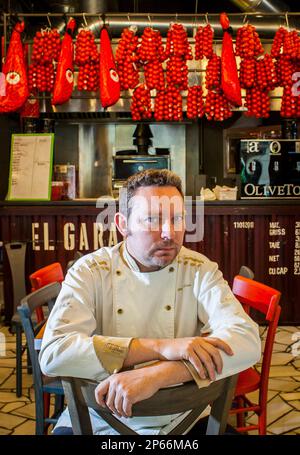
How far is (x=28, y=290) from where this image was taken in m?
5.53

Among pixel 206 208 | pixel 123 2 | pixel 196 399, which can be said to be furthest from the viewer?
pixel 123 2

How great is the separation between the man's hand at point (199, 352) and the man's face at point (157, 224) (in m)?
0.34

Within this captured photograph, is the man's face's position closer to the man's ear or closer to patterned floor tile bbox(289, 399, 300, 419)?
the man's ear

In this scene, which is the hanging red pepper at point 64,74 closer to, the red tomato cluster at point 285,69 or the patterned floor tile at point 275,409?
the red tomato cluster at point 285,69

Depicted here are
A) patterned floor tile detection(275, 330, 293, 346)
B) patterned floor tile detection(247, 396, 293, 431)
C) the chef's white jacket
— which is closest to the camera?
the chef's white jacket

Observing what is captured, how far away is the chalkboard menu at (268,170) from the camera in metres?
5.48

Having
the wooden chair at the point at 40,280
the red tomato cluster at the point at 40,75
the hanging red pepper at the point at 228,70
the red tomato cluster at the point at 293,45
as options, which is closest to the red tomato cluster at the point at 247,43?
the hanging red pepper at the point at 228,70

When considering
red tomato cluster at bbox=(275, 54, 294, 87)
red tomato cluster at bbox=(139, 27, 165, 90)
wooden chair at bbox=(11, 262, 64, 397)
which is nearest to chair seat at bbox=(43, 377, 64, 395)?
wooden chair at bbox=(11, 262, 64, 397)

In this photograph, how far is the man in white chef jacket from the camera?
149 cm

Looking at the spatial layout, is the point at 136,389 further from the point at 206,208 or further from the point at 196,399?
the point at 206,208

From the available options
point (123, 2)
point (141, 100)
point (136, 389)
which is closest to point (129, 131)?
point (123, 2)

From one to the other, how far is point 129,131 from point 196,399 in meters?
7.83

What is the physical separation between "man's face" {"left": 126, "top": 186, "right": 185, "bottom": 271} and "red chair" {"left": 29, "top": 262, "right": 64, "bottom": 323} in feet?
4.15

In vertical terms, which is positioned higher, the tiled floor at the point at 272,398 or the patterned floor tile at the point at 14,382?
the tiled floor at the point at 272,398
